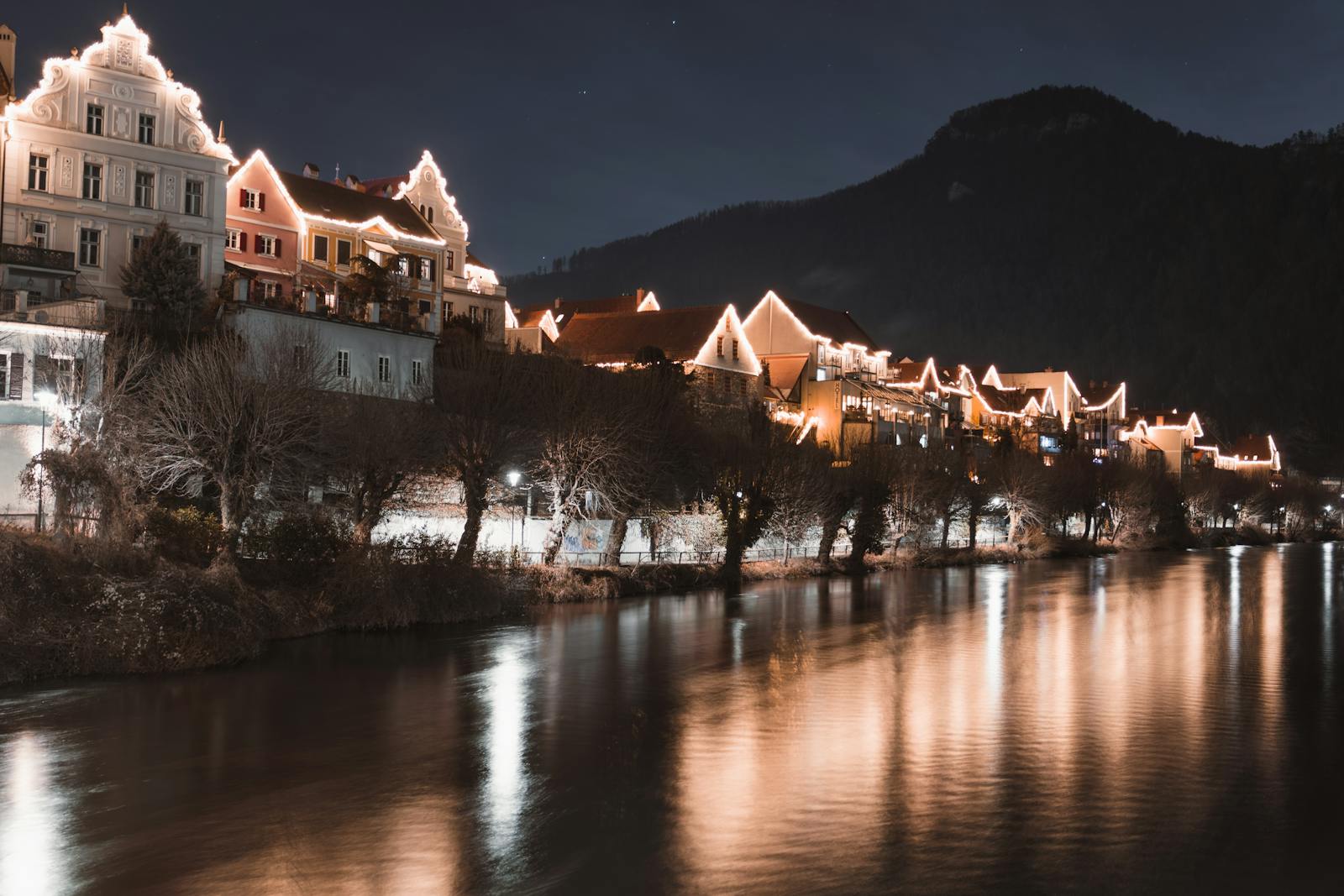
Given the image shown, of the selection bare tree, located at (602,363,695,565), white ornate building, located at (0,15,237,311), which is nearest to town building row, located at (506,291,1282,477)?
bare tree, located at (602,363,695,565)

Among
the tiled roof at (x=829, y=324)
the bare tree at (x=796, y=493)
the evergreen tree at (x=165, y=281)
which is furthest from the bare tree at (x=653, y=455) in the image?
the tiled roof at (x=829, y=324)

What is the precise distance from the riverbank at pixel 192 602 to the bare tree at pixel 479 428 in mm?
2979

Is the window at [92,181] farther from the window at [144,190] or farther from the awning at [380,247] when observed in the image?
the awning at [380,247]

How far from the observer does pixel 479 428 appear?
1801 inches

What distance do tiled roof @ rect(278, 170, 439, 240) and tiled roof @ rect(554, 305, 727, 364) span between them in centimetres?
1328

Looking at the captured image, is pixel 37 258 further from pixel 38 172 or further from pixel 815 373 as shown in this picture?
pixel 815 373

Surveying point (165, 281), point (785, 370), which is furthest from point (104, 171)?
point (785, 370)

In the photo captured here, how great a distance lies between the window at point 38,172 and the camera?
156 feet

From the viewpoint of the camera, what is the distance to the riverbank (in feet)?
93.4

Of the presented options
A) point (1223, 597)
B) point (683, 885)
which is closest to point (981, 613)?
point (1223, 597)

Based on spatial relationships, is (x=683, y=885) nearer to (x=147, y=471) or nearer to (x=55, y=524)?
(x=55, y=524)

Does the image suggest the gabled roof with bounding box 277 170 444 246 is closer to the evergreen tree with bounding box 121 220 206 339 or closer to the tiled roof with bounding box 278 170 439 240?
the tiled roof with bounding box 278 170 439 240

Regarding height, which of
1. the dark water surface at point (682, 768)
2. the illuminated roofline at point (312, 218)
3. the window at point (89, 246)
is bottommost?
the dark water surface at point (682, 768)

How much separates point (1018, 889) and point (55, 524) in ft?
93.1
